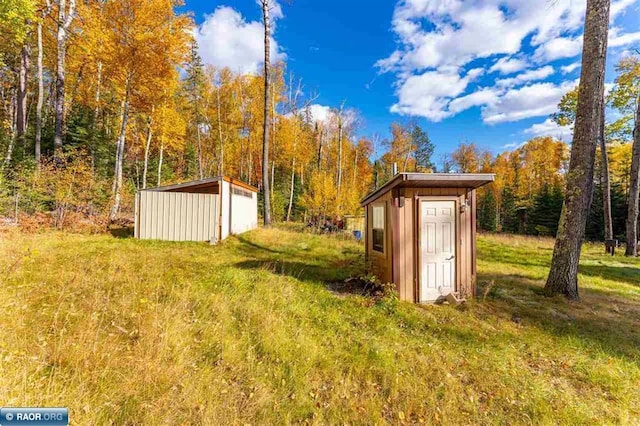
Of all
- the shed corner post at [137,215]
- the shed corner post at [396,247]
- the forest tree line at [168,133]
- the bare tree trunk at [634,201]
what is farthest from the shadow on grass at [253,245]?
the bare tree trunk at [634,201]

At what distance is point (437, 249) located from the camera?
4.93m

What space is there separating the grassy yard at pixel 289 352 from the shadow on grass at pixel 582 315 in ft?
0.10

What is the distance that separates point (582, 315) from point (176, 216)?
10634 mm

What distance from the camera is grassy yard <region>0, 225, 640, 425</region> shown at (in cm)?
221

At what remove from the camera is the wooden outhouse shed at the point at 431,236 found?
4801 millimetres

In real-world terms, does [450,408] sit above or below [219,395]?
below

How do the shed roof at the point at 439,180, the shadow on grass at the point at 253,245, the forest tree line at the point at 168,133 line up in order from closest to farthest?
1. the shed roof at the point at 439,180
2. the shadow on grass at the point at 253,245
3. the forest tree line at the point at 168,133

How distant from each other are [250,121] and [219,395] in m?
20.0

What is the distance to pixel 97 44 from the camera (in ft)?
33.1

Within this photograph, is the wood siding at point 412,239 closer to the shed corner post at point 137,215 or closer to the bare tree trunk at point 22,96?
the shed corner post at point 137,215

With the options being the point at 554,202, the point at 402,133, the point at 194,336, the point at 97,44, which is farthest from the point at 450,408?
the point at 554,202

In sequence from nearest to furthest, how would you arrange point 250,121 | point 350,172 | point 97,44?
point 97,44
point 250,121
point 350,172

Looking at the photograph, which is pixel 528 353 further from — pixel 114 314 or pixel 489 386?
pixel 114 314

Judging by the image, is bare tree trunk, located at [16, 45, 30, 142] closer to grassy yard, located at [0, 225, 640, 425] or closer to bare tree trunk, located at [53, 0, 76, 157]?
bare tree trunk, located at [53, 0, 76, 157]
